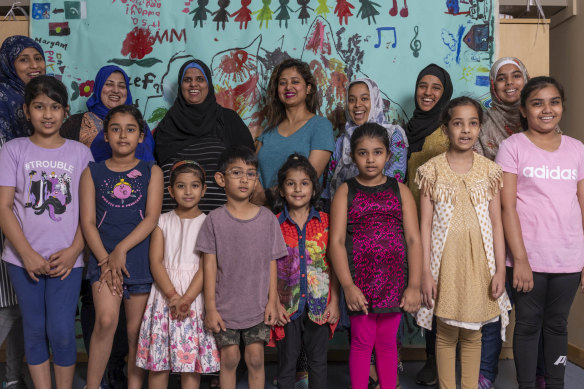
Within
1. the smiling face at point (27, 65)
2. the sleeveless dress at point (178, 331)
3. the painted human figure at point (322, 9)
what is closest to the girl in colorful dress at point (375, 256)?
the sleeveless dress at point (178, 331)

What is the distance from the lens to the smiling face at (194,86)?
8.42ft

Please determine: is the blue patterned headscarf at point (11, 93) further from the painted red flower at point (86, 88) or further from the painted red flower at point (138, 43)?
the painted red flower at point (138, 43)

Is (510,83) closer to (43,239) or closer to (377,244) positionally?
(377,244)

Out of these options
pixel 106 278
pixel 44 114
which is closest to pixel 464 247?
pixel 106 278

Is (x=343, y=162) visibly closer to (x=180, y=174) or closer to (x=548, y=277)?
(x=180, y=174)

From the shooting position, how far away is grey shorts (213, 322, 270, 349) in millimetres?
1964

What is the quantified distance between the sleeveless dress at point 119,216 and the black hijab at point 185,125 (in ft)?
1.45

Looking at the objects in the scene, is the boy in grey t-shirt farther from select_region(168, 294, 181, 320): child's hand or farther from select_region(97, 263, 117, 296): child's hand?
select_region(97, 263, 117, 296): child's hand

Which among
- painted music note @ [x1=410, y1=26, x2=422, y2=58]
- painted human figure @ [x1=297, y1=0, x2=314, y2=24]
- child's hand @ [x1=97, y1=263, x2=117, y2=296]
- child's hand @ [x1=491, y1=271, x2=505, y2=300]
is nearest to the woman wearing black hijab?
child's hand @ [x1=97, y1=263, x2=117, y2=296]

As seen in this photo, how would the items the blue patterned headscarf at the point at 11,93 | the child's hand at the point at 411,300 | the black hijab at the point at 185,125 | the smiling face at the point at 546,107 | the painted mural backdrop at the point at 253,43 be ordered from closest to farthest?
1. the child's hand at the point at 411,300
2. the smiling face at the point at 546,107
3. the blue patterned headscarf at the point at 11,93
4. the black hijab at the point at 185,125
5. the painted mural backdrop at the point at 253,43

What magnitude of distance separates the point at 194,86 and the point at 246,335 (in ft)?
4.47

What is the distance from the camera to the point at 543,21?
296cm

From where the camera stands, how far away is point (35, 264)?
198 cm

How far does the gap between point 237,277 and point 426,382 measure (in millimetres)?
1281
